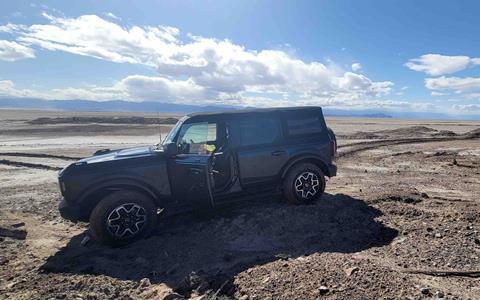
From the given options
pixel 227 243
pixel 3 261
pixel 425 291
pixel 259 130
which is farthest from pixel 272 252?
pixel 3 261

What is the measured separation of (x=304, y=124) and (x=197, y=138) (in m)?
2.17

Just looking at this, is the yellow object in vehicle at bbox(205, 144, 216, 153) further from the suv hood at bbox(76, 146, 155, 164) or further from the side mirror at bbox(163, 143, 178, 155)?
the suv hood at bbox(76, 146, 155, 164)

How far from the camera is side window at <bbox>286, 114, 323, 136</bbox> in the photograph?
750cm

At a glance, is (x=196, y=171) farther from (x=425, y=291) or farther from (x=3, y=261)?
(x=425, y=291)

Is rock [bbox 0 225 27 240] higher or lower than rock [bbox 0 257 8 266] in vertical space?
higher

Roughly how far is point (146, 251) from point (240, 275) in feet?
6.10

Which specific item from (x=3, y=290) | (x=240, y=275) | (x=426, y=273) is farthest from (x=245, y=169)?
(x=3, y=290)

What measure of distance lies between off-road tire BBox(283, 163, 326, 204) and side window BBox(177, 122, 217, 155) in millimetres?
1567

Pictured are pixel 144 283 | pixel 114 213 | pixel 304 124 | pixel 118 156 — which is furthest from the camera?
pixel 304 124

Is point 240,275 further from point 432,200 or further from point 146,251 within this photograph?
point 432,200

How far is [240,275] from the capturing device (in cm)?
471

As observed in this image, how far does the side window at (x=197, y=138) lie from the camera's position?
682 cm

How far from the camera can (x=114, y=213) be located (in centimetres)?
597

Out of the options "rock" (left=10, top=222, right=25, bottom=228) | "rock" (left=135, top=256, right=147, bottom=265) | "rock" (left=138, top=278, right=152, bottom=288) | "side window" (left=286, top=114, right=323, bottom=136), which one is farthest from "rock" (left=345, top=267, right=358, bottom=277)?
"rock" (left=10, top=222, right=25, bottom=228)
